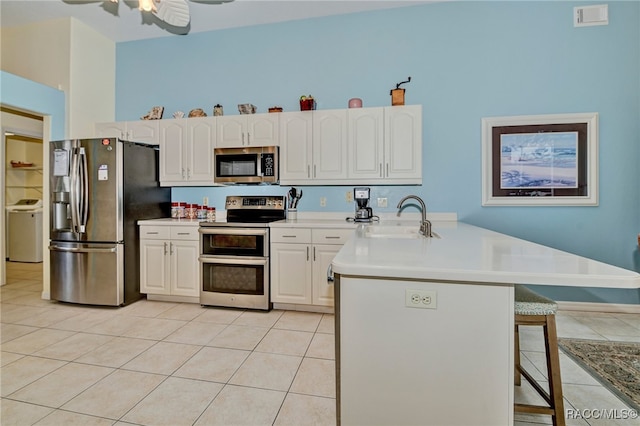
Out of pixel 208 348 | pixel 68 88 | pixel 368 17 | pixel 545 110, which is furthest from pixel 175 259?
pixel 545 110

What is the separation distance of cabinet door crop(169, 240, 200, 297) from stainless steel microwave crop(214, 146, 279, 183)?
2.68ft

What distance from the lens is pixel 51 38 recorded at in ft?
12.0

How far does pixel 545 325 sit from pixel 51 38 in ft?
17.9

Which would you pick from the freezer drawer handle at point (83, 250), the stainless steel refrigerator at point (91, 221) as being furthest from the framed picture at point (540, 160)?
the freezer drawer handle at point (83, 250)

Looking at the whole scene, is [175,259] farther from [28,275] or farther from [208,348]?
[28,275]

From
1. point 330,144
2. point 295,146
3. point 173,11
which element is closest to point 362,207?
point 330,144

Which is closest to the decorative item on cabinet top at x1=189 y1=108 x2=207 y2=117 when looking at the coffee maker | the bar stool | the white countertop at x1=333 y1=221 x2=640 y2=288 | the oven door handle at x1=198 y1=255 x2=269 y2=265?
the oven door handle at x1=198 y1=255 x2=269 y2=265

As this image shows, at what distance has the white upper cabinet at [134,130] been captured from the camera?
147 inches

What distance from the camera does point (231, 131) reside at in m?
3.53

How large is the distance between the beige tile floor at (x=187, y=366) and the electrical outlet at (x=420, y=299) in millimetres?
909

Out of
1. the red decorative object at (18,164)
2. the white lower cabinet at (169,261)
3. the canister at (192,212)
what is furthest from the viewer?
the red decorative object at (18,164)

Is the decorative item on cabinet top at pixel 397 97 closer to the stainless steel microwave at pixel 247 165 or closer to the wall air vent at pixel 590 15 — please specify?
the stainless steel microwave at pixel 247 165

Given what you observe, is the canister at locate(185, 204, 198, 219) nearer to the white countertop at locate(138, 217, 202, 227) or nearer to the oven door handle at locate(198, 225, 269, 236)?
the white countertop at locate(138, 217, 202, 227)

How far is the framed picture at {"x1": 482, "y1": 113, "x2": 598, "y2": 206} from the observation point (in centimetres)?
309
